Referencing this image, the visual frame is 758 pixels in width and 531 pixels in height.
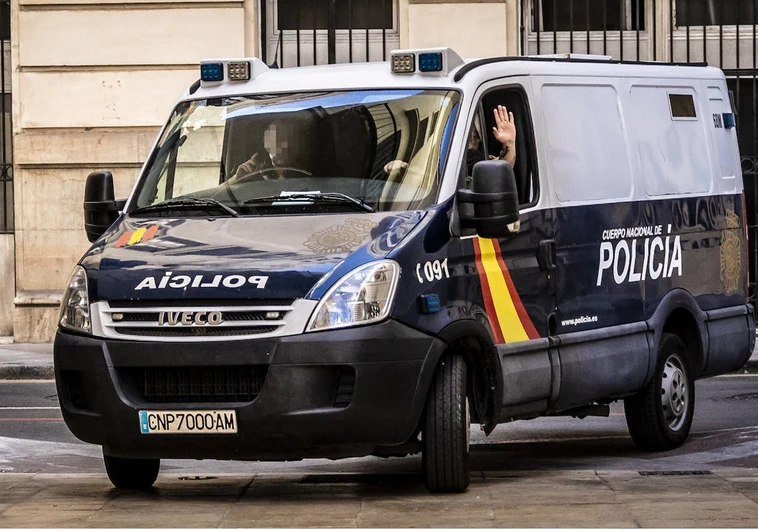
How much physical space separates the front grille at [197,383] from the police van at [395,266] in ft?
0.04

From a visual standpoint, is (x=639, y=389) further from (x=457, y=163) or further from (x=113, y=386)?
(x=113, y=386)

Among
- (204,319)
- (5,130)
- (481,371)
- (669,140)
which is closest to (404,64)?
(481,371)

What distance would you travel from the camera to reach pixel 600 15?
19641 millimetres

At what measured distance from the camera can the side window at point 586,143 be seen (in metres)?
9.17

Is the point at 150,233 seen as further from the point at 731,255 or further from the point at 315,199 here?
the point at 731,255

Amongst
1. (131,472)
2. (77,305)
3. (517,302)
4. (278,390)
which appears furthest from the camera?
(517,302)

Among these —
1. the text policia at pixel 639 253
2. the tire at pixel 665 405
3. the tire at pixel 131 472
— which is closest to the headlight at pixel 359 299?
the tire at pixel 131 472

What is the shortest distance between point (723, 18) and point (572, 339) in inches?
448

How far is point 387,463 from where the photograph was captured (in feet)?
32.7

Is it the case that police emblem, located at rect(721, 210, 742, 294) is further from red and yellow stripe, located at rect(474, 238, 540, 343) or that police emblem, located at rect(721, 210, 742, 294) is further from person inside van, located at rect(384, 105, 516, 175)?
red and yellow stripe, located at rect(474, 238, 540, 343)

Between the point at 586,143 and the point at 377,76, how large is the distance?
1.35 meters

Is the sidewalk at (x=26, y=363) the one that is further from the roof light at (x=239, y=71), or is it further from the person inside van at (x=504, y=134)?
the person inside van at (x=504, y=134)

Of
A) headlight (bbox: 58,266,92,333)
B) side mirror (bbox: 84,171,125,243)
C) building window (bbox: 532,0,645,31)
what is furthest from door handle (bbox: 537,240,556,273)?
building window (bbox: 532,0,645,31)

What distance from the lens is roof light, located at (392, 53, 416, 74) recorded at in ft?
28.6
